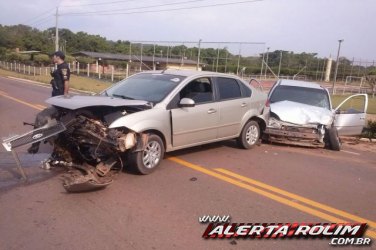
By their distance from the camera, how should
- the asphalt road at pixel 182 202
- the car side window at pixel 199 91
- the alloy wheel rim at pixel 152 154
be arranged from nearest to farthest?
1. the asphalt road at pixel 182 202
2. the alloy wheel rim at pixel 152 154
3. the car side window at pixel 199 91

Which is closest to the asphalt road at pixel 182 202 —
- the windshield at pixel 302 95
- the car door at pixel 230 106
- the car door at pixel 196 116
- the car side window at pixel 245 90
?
the car door at pixel 196 116

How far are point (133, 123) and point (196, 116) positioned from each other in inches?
58.6

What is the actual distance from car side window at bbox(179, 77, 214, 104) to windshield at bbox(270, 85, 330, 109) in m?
3.39

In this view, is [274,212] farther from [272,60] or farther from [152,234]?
[272,60]

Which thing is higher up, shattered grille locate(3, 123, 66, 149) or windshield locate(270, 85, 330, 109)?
windshield locate(270, 85, 330, 109)

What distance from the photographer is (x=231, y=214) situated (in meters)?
4.60

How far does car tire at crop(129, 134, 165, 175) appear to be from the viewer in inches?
227

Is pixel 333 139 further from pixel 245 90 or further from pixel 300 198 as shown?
pixel 300 198

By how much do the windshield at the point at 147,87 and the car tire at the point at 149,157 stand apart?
0.72m

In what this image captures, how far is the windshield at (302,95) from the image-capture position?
10.2 m

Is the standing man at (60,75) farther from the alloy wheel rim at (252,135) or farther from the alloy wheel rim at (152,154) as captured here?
the alloy wheel rim at (252,135)

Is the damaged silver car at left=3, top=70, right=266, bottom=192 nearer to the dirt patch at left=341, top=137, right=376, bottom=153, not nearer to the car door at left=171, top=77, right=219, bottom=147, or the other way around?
the car door at left=171, top=77, right=219, bottom=147

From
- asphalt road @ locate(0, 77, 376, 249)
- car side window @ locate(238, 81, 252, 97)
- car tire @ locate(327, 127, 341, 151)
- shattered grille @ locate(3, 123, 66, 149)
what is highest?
car side window @ locate(238, 81, 252, 97)

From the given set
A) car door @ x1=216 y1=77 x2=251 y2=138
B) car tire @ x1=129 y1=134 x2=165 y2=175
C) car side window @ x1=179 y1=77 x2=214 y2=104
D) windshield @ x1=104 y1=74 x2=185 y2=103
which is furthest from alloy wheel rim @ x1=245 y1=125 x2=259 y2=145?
car tire @ x1=129 y1=134 x2=165 y2=175
